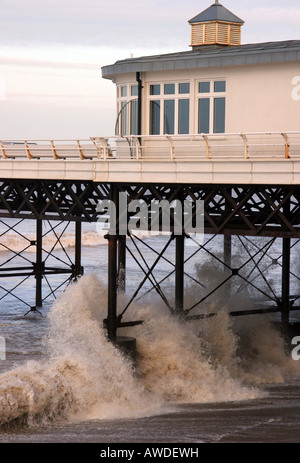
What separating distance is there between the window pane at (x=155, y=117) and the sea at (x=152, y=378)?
10.7 ft

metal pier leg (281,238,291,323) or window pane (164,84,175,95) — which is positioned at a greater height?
window pane (164,84,175,95)

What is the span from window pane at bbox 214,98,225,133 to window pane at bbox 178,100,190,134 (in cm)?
78

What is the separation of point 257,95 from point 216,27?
563 centimetres

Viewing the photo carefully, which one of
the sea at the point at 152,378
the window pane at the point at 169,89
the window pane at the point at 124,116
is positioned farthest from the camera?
the window pane at the point at 124,116

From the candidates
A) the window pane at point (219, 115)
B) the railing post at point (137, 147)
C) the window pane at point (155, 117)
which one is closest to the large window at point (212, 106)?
the window pane at point (219, 115)

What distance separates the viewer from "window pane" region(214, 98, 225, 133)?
24406 millimetres

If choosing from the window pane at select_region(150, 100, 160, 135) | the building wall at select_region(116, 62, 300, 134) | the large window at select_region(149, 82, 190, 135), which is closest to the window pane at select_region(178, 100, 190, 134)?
the large window at select_region(149, 82, 190, 135)

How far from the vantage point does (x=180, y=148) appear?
24547 millimetres

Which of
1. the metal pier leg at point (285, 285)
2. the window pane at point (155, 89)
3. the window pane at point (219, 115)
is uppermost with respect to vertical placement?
the window pane at point (155, 89)

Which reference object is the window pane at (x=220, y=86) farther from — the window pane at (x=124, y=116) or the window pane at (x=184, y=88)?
the window pane at (x=124, y=116)

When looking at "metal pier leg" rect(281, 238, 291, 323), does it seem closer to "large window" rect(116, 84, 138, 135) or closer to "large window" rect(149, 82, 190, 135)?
"large window" rect(149, 82, 190, 135)

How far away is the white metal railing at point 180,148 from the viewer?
22.5 m
